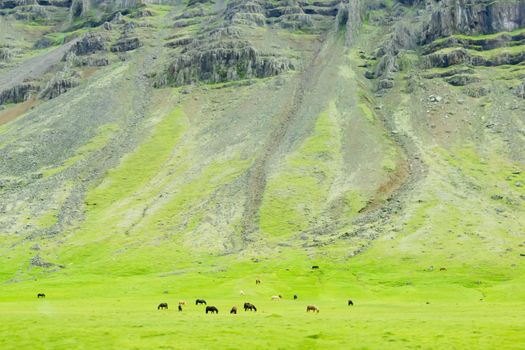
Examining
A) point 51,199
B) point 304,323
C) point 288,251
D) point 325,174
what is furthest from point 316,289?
point 51,199

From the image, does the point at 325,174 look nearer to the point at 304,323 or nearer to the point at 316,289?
the point at 316,289

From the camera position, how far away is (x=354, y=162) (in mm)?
184375

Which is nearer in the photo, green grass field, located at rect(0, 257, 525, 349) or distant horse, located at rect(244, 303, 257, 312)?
green grass field, located at rect(0, 257, 525, 349)

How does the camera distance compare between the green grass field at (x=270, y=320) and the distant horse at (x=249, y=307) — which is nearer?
the green grass field at (x=270, y=320)

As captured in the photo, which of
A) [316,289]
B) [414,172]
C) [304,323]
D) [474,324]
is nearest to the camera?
[474,324]

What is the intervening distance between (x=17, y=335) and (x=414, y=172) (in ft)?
478

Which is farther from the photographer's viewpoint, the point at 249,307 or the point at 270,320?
the point at 249,307

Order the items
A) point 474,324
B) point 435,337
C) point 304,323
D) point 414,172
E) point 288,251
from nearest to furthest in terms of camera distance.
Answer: point 435,337, point 474,324, point 304,323, point 288,251, point 414,172

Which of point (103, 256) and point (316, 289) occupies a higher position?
point (316, 289)

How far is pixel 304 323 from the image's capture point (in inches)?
2149

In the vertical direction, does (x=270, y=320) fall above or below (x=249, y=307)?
above

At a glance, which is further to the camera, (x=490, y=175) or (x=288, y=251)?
(x=490, y=175)

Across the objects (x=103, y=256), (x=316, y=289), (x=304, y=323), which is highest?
(x=304, y=323)

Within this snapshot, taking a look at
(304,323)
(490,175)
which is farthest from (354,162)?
(304,323)
